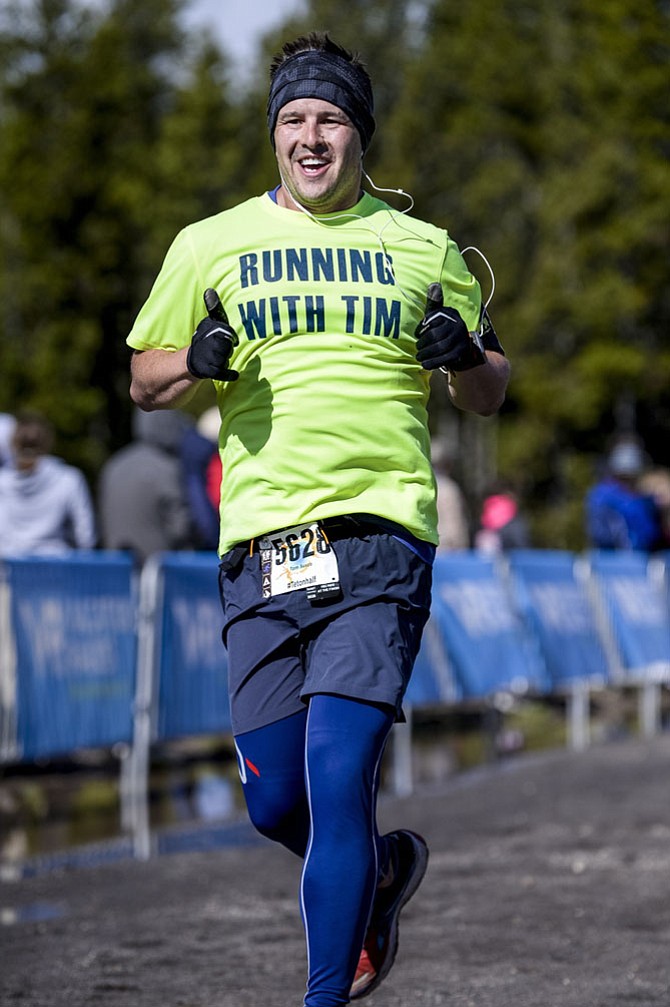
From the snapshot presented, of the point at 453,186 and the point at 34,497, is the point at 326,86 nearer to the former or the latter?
the point at 34,497

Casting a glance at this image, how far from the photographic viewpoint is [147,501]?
1170 centimetres

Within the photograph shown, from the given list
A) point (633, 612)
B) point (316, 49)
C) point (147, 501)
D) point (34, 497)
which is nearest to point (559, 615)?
point (633, 612)

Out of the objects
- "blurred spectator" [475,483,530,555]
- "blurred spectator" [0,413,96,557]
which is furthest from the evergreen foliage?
"blurred spectator" [0,413,96,557]

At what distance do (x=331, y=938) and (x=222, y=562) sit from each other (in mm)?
860

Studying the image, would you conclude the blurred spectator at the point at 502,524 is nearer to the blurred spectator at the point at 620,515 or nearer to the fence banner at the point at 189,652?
the blurred spectator at the point at 620,515

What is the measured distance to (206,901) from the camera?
6.70 m

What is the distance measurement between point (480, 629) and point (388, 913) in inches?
334

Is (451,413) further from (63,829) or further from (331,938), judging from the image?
(331,938)

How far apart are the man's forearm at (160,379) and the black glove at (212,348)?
10cm

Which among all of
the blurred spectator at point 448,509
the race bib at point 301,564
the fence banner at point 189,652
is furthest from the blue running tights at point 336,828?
the blurred spectator at point 448,509

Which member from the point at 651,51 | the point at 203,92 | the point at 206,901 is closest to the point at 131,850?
the point at 206,901

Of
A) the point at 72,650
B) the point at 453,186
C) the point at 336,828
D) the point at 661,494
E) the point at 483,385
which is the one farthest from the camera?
the point at 453,186

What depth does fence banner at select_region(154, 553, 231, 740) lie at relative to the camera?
9906mm

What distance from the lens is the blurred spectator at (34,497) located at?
11.2m
